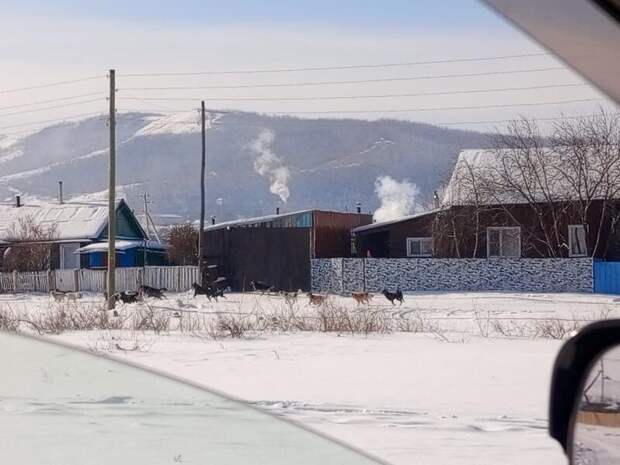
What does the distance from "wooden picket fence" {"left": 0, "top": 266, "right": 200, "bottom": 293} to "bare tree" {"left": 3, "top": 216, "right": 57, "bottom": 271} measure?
2.22m

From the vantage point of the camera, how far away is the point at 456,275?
34500 mm

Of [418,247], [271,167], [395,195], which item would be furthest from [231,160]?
[418,247]

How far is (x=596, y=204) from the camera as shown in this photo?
34406mm

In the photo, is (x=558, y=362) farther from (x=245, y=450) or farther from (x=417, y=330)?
(x=417, y=330)

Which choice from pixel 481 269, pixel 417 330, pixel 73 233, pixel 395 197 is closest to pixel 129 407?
pixel 417 330

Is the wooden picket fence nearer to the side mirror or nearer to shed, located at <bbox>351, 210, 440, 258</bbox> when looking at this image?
shed, located at <bbox>351, 210, 440, 258</bbox>

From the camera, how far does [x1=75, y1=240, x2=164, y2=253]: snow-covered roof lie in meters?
43.2

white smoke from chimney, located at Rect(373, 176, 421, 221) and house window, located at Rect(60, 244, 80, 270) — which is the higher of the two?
white smoke from chimney, located at Rect(373, 176, 421, 221)

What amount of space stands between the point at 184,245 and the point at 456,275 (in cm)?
1295

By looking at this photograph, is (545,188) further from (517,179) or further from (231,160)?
(231,160)

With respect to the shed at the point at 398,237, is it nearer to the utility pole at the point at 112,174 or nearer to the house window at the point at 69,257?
the house window at the point at 69,257

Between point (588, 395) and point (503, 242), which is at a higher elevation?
point (503, 242)

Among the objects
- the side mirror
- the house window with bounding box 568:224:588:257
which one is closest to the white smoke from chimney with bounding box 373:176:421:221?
the house window with bounding box 568:224:588:257

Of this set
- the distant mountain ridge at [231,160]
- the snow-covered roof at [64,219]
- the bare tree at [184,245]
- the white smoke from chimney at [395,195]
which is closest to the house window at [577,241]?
the bare tree at [184,245]
